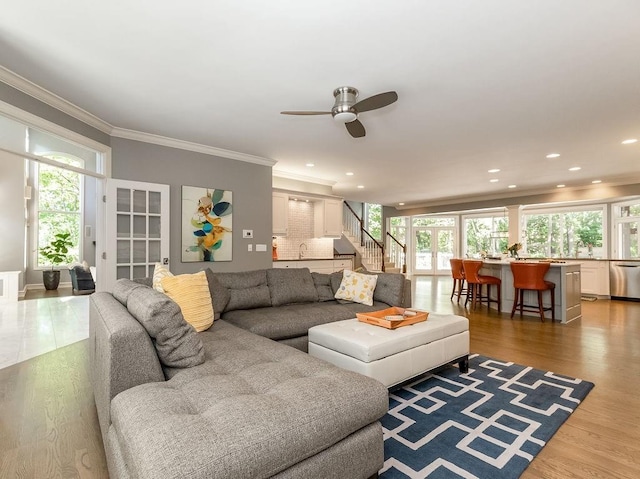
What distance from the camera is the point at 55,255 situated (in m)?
8.31

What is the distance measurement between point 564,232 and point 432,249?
5.00 meters

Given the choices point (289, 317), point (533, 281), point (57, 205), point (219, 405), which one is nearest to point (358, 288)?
point (289, 317)

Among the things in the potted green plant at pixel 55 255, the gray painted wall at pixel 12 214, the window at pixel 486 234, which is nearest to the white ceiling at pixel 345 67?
the gray painted wall at pixel 12 214

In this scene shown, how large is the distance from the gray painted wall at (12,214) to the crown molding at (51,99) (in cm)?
540

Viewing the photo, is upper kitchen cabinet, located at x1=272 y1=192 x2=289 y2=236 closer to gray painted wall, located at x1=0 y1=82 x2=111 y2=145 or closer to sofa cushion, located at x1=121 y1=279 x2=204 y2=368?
gray painted wall, located at x1=0 y1=82 x2=111 y2=145

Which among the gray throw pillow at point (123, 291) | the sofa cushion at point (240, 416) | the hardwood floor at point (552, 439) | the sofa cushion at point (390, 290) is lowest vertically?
the hardwood floor at point (552, 439)

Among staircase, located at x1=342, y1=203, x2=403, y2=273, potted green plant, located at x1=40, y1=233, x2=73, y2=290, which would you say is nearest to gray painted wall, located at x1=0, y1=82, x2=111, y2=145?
potted green plant, located at x1=40, y1=233, x2=73, y2=290

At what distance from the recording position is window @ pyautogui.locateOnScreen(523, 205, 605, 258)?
8070 mm

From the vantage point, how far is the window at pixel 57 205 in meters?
8.35

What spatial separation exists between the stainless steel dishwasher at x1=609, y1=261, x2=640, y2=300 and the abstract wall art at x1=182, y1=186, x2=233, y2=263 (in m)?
8.16

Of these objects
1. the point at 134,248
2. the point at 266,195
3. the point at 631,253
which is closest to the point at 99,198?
the point at 134,248

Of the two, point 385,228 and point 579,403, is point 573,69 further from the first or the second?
point 385,228

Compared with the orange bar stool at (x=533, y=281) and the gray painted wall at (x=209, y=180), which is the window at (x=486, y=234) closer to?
the orange bar stool at (x=533, y=281)

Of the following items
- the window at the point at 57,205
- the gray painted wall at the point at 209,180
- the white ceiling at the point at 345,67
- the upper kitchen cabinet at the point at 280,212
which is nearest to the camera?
the white ceiling at the point at 345,67
